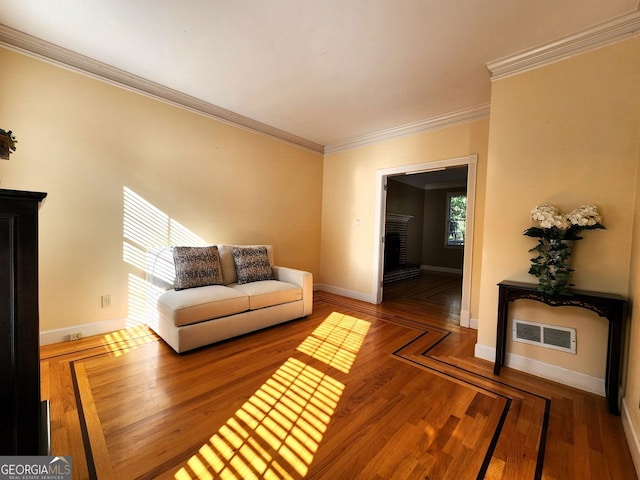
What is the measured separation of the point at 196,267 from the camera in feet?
9.93

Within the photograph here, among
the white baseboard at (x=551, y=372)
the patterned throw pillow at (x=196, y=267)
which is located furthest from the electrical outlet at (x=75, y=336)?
the white baseboard at (x=551, y=372)

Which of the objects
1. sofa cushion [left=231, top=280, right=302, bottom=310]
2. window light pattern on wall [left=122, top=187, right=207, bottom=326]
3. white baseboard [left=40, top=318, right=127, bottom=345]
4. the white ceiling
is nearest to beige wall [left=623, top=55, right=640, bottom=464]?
the white ceiling

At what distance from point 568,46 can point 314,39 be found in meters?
1.95

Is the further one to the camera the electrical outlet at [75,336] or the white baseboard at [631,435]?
the electrical outlet at [75,336]

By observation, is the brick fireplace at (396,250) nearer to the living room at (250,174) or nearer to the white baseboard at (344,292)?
the white baseboard at (344,292)

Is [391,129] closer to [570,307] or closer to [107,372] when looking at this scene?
[570,307]

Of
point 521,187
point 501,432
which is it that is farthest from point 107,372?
point 521,187

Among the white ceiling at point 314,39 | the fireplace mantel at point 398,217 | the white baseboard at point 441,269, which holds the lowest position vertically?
the white baseboard at point 441,269

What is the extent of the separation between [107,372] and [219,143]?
9.14ft

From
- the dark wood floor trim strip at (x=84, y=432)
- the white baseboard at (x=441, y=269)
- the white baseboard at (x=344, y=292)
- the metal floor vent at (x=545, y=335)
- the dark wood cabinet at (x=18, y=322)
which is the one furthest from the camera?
the white baseboard at (x=441, y=269)

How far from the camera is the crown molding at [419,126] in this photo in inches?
132

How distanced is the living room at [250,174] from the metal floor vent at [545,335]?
6 cm

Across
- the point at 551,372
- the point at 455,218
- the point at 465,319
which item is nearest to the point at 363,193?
the point at 465,319

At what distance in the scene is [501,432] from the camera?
5.34 feet
